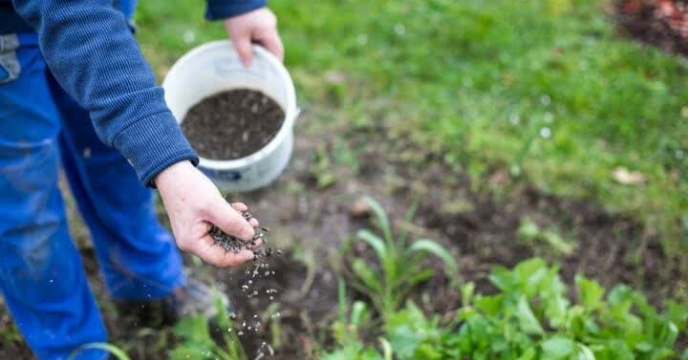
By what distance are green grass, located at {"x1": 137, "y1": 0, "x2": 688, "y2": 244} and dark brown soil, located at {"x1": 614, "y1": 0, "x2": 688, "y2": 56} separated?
0.11 metres

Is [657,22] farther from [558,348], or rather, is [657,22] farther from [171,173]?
[171,173]

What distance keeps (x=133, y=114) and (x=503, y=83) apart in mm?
2242

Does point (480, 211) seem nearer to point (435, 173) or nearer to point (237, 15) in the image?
point (435, 173)

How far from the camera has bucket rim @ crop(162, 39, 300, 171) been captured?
172 cm

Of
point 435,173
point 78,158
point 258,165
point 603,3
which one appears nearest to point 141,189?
point 78,158

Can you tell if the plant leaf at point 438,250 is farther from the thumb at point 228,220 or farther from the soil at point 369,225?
the thumb at point 228,220

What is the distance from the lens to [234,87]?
2037 millimetres

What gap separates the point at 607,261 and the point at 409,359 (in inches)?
38.5

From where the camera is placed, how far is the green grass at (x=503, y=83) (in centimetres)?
270

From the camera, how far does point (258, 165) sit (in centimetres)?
177

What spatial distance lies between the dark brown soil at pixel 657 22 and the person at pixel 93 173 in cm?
234

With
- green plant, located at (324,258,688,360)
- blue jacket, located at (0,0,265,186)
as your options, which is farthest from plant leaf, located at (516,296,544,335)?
blue jacket, located at (0,0,265,186)

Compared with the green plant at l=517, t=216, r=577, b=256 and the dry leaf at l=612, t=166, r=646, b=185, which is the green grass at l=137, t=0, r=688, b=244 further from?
the green plant at l=517, t=216, r=577, b=256

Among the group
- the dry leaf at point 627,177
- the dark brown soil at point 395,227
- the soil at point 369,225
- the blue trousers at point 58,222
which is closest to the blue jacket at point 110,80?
the blue trousers at point 58,222
